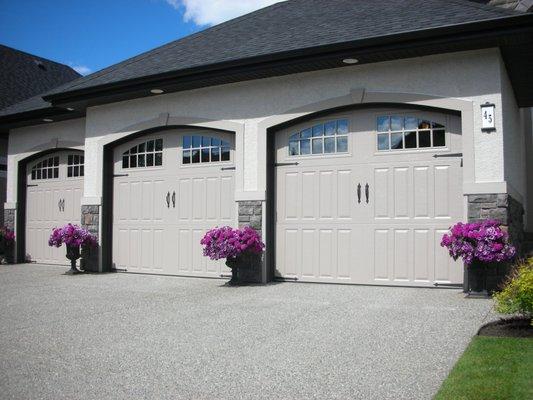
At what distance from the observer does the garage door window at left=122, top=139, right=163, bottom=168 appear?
10.9 metres

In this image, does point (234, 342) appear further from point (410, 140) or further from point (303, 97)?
point (303, 97)

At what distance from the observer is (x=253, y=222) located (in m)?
9.40

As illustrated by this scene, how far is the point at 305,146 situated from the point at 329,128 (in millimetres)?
534

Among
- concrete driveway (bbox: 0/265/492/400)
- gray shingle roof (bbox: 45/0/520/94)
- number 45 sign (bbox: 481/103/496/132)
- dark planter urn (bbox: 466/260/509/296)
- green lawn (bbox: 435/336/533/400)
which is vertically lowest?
concrete driveway (bbox: 0/265/492/400)

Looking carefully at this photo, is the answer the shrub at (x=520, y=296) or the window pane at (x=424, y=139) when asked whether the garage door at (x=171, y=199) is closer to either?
the window pane at (x=424, y=139)

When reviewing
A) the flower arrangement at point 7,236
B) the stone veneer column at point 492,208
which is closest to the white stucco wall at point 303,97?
the stone veneer column at point 492,208

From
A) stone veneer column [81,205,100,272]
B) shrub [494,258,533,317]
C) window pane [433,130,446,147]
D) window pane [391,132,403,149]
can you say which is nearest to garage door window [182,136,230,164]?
stone veneer column [81,205,100,272]

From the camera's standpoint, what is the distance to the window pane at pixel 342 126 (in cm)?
902

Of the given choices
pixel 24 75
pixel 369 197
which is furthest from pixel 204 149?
pixel 24 75

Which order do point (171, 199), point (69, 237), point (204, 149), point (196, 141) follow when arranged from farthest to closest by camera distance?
1. point (69, 237)
2. point (171, 199)
3. point (196, 141)
4. point (204, 149)

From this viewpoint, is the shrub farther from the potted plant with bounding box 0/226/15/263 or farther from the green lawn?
the potted plant with bounding box 0/226/15/263

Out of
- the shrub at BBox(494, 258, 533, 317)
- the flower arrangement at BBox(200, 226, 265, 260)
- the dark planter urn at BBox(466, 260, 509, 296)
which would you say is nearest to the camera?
the shrub at BBox(494, 258, 533, 317)

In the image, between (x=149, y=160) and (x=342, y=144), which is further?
→ (x=149, y=160)

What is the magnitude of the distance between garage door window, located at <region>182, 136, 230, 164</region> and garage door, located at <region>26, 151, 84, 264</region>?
3472mm
